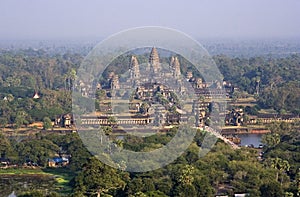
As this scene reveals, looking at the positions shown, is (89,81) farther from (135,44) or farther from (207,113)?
(135,44)

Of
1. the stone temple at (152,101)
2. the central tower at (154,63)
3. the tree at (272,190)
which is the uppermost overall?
the central tower at (154,63)

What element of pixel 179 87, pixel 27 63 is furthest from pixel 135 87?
pixel 27 63

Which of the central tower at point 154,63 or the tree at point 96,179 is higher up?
the central tower at point 154,63

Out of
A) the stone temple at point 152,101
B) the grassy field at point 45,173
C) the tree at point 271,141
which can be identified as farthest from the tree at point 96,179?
the stone temple at point 152,101

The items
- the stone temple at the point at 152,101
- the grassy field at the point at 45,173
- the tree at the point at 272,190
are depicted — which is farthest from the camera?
the stone temple at the point at 152,101

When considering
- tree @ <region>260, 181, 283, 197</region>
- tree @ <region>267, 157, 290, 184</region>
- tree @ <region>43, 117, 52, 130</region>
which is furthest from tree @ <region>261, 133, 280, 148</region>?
tree @ <region>43, 117, 52, 130</region>

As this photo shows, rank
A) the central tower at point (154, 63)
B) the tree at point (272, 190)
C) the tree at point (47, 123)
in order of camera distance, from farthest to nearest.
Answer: the central tower at point (154, 63) → the tree at point (47, 123) → the tree at point (272, 190)

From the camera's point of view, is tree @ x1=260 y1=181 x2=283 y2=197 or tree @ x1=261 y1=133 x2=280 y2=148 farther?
tree @ x1=261 y1=133 x2=280 y2=148

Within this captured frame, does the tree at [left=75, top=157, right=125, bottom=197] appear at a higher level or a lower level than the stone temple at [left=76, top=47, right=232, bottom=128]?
lower

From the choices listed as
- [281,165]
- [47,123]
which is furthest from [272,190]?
[47,123]

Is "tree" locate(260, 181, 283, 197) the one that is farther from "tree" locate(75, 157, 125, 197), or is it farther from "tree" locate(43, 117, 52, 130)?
"tree" locate(43, 117, 52, 130)

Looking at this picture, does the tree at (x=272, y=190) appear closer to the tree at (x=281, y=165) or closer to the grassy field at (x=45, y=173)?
the tree at (x=281, y=165)
